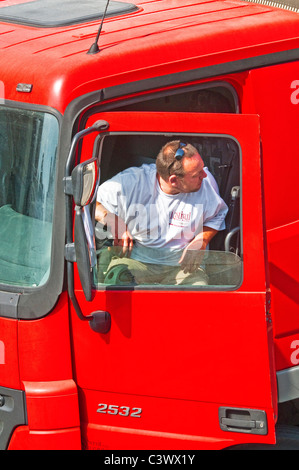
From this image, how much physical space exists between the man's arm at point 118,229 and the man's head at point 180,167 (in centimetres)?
27

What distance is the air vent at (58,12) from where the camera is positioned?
4352mm

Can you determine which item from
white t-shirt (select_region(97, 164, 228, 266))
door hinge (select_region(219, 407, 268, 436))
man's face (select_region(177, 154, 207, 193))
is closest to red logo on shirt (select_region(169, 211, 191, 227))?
white t-shirt (select_region(97, 164, 228, 266))

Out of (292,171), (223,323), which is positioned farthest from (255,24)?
(223,323)

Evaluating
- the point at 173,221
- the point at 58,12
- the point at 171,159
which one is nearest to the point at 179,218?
the point at 173,221

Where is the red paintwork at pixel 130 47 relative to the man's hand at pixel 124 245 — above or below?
above

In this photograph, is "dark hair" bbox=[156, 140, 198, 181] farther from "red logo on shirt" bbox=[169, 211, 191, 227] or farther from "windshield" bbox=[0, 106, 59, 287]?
"windshield" bbox=[0, 106, 59, 287]

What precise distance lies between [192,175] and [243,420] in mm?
1121

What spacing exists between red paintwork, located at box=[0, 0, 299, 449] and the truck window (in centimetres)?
8

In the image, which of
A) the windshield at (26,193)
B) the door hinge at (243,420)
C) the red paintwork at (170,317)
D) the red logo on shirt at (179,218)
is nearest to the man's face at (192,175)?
the red logo on shirt at (179,218)

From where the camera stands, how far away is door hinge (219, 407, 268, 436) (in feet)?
12.6

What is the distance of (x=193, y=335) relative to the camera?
12.5 feet

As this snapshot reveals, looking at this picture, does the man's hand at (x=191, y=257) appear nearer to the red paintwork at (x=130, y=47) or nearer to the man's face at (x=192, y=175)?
the man's face at (x=192, y=175)

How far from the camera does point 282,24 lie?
416cm
